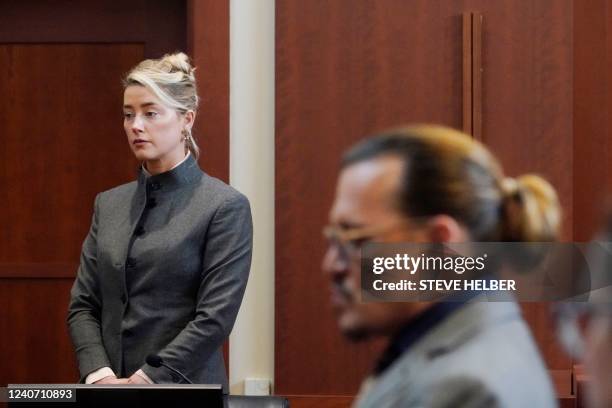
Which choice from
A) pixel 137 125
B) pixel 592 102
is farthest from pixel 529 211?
pixel 592 102

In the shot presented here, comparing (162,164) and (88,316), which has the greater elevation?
(162,164)

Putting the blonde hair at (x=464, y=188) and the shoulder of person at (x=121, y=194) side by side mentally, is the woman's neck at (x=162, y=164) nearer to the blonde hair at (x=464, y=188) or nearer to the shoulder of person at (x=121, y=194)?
the shoulder of person at (x=121, y=194)

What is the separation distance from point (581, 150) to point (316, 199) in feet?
1.71

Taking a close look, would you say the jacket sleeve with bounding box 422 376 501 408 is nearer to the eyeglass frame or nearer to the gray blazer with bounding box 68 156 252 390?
the eyeglass frame

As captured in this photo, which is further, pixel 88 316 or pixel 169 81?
pixel 88 316

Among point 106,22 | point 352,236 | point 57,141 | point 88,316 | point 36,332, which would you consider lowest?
point 36,332

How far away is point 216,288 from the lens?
1.04 meters

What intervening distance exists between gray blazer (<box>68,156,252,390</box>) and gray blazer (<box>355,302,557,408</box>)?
69 centimetres

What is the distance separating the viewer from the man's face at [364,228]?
362mm

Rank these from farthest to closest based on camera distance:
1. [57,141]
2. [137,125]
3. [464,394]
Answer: [57,141] → [137,125] → [464,394]

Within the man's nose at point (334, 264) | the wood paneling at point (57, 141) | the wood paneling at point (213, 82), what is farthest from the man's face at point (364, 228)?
the wood paneling at point (57, 141)

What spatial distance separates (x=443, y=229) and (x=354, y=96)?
1.28 m

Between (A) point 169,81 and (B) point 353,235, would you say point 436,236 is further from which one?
(A) point 169,81

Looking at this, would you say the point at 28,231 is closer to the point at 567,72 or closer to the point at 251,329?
the point at 251,329
